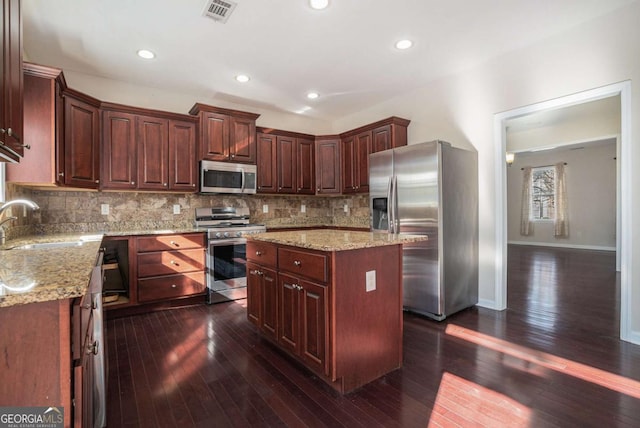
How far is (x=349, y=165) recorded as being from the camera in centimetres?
482

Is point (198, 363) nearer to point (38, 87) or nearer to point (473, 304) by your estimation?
point (38, 87)

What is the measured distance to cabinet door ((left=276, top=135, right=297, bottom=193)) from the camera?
15.6 ft

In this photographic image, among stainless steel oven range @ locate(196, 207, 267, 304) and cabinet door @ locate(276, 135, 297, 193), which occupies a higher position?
cabinet door @ locate(276, 135, 297, 193)

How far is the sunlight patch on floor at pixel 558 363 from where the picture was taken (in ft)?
6.42

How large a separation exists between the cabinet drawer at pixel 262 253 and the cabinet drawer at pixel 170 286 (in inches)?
52.2

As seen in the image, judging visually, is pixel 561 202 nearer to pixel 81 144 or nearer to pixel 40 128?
pixel 81 144

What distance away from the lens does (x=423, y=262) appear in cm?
326

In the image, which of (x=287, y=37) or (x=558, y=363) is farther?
(x=287, y=37)

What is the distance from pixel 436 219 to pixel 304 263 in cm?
Result: 169

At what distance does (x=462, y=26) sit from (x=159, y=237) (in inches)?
144

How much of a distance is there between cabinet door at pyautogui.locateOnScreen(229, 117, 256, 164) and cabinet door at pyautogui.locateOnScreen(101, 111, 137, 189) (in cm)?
114

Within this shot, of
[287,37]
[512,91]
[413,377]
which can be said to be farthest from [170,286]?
[512,91]

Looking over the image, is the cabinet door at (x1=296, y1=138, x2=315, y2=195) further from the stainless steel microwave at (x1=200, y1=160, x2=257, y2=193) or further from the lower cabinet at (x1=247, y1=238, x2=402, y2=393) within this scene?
the lower cabinet at (x1=247, y1=238, x2=402, y2=393)

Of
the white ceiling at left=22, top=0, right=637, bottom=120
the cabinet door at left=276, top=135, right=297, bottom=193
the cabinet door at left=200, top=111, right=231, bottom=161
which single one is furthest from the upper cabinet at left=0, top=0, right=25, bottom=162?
the cabinet door at left=276, top=135, right=297, bottom=193
